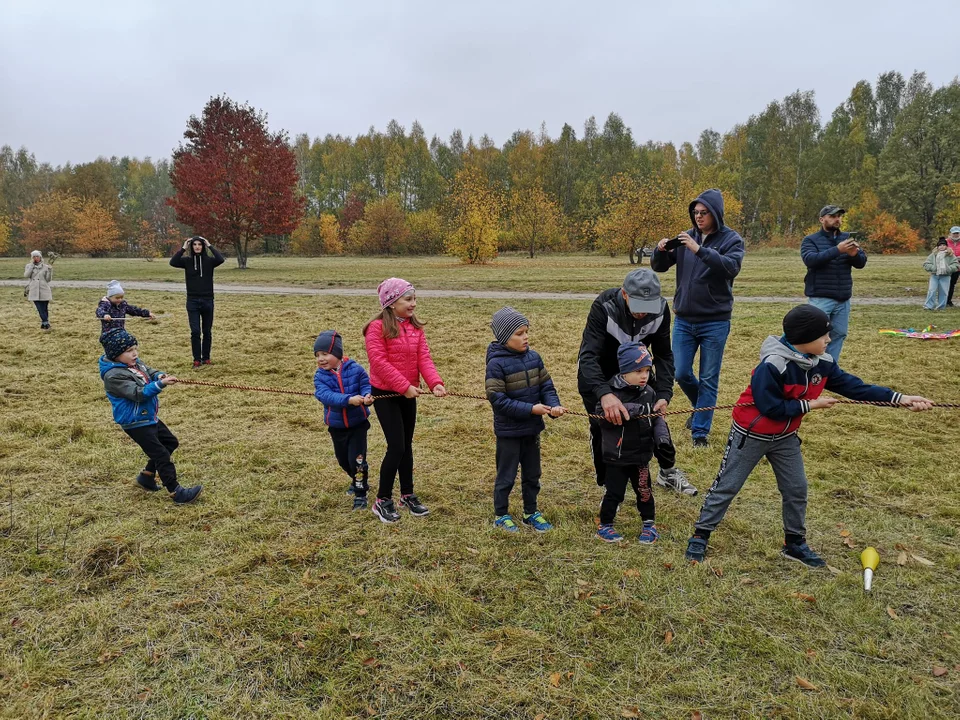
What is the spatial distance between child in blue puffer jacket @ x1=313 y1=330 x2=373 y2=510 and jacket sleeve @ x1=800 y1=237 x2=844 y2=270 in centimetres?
556

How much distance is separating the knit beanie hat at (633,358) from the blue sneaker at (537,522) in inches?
50.4

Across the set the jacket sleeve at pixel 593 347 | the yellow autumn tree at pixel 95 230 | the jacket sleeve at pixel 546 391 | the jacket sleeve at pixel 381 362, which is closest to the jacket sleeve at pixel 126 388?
the jacket sleeve at pixel 381 362

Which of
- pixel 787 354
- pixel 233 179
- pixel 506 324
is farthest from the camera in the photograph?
pixel 233 179

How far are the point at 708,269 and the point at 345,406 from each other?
3521 millimetres

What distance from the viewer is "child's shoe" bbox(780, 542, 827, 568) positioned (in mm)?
4027

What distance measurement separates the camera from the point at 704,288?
226 inches

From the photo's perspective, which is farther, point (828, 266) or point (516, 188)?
point (516, 188)

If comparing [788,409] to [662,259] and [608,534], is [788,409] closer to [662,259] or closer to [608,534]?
[608,534]

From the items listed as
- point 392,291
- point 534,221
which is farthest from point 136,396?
point 534,221

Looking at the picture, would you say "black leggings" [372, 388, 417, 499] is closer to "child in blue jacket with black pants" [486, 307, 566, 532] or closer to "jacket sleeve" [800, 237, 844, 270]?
"child in blue jacket with black pants" [486, 307, 566, 532]

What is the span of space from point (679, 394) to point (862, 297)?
40.2 ft

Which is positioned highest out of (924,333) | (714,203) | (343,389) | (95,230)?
(95,230)

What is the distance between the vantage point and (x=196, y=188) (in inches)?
1486

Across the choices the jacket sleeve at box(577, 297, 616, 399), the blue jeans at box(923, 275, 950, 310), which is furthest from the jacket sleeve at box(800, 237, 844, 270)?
the blue jeans at box(923, 275, 950, 310)
